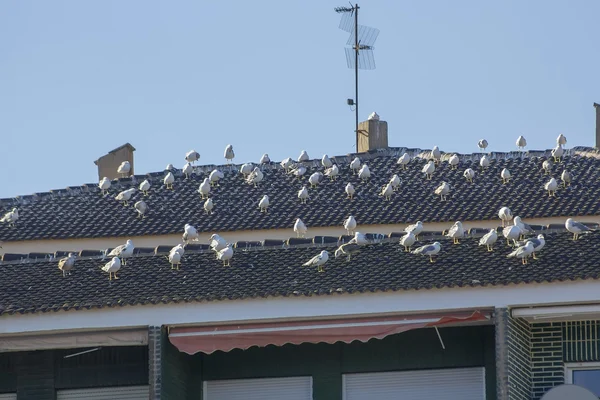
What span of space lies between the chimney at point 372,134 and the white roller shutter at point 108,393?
18.1 metres

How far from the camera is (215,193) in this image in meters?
35.8

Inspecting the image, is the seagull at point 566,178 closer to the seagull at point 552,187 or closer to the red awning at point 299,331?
the seagull at point 552,187

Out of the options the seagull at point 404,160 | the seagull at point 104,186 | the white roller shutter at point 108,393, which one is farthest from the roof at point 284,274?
the seagull at point 404,160

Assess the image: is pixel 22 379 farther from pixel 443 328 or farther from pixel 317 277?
pixel 443 328

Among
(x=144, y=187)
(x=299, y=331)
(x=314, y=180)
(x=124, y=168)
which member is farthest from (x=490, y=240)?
(x=124, y=168)

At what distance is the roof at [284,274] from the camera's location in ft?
70.0

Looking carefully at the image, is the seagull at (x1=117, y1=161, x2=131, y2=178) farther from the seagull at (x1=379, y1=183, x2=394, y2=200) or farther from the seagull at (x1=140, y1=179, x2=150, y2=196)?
the seagull at (x1=379, y1=183, x2=394, y2=200)

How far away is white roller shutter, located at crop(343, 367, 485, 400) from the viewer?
2195cm

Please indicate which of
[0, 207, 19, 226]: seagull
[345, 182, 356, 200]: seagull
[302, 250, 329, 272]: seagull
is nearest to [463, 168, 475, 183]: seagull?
[345, 182, 356, 200]: seagull

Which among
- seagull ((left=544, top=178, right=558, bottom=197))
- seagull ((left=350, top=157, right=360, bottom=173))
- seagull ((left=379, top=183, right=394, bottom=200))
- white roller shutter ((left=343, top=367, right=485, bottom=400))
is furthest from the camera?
seagull ((left=350, top=157, right=360, bottom=173))

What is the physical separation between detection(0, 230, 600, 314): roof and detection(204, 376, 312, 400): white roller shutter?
1.28 metres

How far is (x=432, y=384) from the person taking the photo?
21984 mm

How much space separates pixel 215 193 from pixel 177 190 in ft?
2.87

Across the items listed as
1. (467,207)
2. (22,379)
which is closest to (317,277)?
(22,379)
